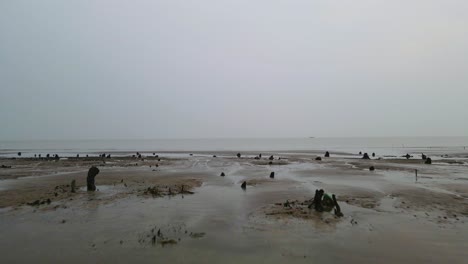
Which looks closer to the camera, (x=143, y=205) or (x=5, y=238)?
(x=5, y=238)

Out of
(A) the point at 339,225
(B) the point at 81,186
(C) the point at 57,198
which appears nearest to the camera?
(A) the point at 339,225

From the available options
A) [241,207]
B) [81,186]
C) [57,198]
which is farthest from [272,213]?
[81,186]

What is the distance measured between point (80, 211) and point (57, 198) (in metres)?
4.20

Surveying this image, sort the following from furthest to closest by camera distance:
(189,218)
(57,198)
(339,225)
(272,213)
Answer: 1. (57,198)
2. (272,213)
3. (189,218)
4. (339,225)

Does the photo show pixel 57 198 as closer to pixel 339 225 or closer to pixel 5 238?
pixel 5 238

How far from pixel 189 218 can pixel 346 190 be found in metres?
12.6

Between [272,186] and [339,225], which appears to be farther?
[272,186]

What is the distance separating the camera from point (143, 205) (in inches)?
666

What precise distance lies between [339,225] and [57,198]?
15.0 m

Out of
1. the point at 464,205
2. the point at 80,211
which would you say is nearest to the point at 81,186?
the point at 80,211

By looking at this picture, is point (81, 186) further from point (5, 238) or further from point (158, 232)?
point (158, 232)

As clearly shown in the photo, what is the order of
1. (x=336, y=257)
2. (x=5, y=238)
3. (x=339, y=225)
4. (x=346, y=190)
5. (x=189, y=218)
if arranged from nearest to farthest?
(x=336, y=257)
(x=5, y=238)
(x=339, y=225)
(x=189, y=218)
(x=346, y=190)

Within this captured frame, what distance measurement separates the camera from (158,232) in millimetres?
11430

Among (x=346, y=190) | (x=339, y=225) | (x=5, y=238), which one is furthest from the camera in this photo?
(x=346, y=190)
